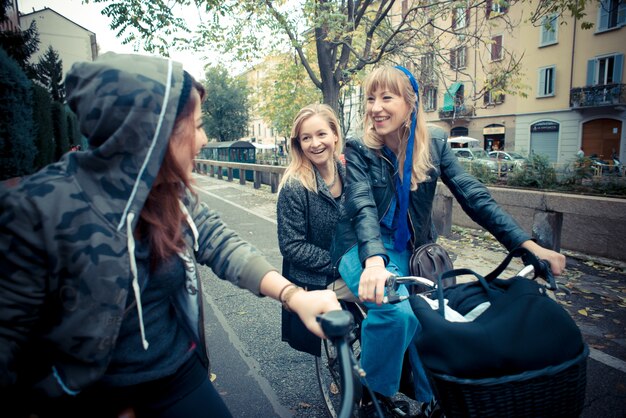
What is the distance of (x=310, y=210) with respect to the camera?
2.90m

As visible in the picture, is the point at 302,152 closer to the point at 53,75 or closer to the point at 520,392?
the point at 520,392

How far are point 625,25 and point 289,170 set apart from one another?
3219cm

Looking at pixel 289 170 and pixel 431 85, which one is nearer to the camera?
pixel 289 170

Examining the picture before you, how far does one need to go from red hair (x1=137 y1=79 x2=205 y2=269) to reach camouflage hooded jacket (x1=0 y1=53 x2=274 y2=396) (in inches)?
4.3

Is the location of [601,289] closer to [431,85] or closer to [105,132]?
[105,132]

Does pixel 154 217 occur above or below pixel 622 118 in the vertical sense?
below

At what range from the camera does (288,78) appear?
14984mm

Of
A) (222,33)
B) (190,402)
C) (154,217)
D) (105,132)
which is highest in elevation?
(222,33)

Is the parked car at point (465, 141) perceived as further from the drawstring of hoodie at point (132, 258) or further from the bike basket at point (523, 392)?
the drawstring of hoodie at point (132, 258)

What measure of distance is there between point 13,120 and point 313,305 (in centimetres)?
691

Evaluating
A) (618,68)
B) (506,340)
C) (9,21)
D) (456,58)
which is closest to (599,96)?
(618,68)

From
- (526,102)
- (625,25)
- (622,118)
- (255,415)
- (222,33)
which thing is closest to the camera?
(255,415)

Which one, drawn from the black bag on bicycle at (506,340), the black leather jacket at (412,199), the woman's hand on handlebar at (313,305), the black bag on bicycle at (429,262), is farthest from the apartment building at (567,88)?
the woman's hand on handlebar at (313,305)

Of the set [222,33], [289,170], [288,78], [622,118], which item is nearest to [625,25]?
[622,118]
